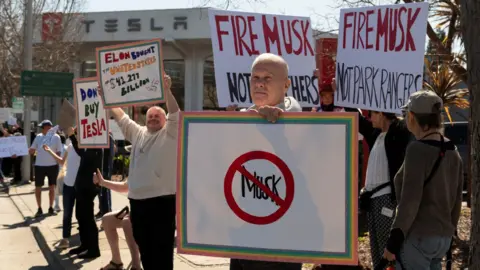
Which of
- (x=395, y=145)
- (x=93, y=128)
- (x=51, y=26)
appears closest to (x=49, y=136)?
(x=93, y=128)

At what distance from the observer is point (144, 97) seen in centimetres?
540

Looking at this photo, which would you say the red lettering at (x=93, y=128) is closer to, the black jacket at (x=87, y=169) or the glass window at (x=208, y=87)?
the black jacket at (x=87, y=169)

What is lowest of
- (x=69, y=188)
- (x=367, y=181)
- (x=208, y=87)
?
(x=69, y=188)

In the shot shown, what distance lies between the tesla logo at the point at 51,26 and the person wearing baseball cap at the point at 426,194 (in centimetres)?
2677

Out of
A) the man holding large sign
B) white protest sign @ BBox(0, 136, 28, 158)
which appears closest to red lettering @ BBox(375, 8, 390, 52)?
the man holding large sign

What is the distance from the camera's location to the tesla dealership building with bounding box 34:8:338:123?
24969 mm

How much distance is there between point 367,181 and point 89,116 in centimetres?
370

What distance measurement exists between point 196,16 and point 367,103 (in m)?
20.0

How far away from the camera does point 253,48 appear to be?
6.14m

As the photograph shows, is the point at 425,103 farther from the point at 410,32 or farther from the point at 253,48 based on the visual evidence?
the point at 253,48

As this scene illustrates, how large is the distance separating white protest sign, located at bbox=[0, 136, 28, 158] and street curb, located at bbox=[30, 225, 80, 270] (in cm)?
721

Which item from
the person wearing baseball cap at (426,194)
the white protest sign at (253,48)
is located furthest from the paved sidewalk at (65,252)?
the person wearing baseball cap at (426,194)

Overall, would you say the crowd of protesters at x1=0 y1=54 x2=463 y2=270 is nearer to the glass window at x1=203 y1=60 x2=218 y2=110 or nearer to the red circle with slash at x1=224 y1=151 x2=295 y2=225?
the red circle with slash at x1=224 y1=151 x2=295 y2=225

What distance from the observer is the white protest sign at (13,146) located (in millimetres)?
16781
